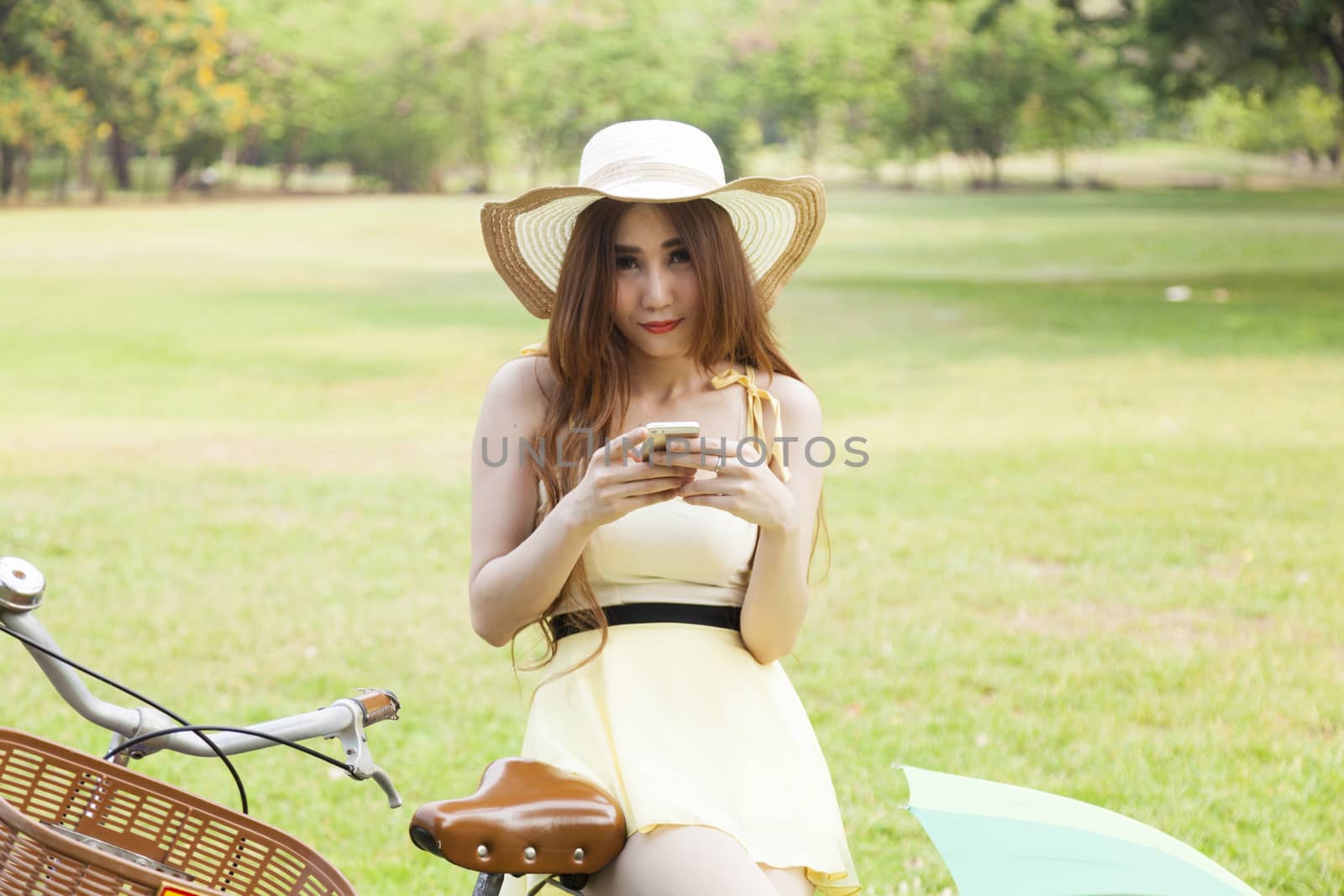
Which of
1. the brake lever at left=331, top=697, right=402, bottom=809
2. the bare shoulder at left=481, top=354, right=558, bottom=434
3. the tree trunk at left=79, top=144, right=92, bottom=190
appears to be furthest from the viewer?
the tree trunk at left=79, top=144, right=92, bottom=190

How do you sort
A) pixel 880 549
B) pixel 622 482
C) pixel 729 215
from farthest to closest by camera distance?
pixel 880 549, pixel 729 215, pixel 622 482

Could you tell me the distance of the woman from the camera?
2164 millimetres

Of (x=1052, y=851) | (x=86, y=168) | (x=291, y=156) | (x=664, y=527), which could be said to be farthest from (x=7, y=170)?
(x=1052, y=851)

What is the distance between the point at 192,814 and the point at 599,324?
3.55 ft

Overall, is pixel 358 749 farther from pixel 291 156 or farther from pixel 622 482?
pixel 291 156

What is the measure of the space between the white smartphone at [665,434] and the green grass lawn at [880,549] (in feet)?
6.78

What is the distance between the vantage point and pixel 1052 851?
192 centimetres

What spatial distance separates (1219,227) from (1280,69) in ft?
20.0

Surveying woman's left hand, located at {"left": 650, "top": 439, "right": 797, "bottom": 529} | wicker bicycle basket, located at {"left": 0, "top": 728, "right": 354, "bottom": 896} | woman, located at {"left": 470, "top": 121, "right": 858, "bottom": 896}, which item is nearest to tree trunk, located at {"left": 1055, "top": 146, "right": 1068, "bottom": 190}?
woman, located at {"left": 470, "top": 121, "right": 858, "bottom": 896}

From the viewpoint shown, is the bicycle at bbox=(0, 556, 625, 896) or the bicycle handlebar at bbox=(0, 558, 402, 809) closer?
the bicycle at bbox=(0, 556, 625, 896)

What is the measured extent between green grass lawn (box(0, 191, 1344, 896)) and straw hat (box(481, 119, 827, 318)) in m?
1.73

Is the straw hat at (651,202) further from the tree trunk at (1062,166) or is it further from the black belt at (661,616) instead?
the tree trunk at (1062,166)

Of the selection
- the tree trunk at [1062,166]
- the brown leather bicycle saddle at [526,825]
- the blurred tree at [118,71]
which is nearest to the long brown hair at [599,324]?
the brown leather bicycle saddle at [526,825]

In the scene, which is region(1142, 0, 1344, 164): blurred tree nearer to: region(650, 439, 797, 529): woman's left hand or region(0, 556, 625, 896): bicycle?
region(650, 439, 797, 529): woman's left hand
